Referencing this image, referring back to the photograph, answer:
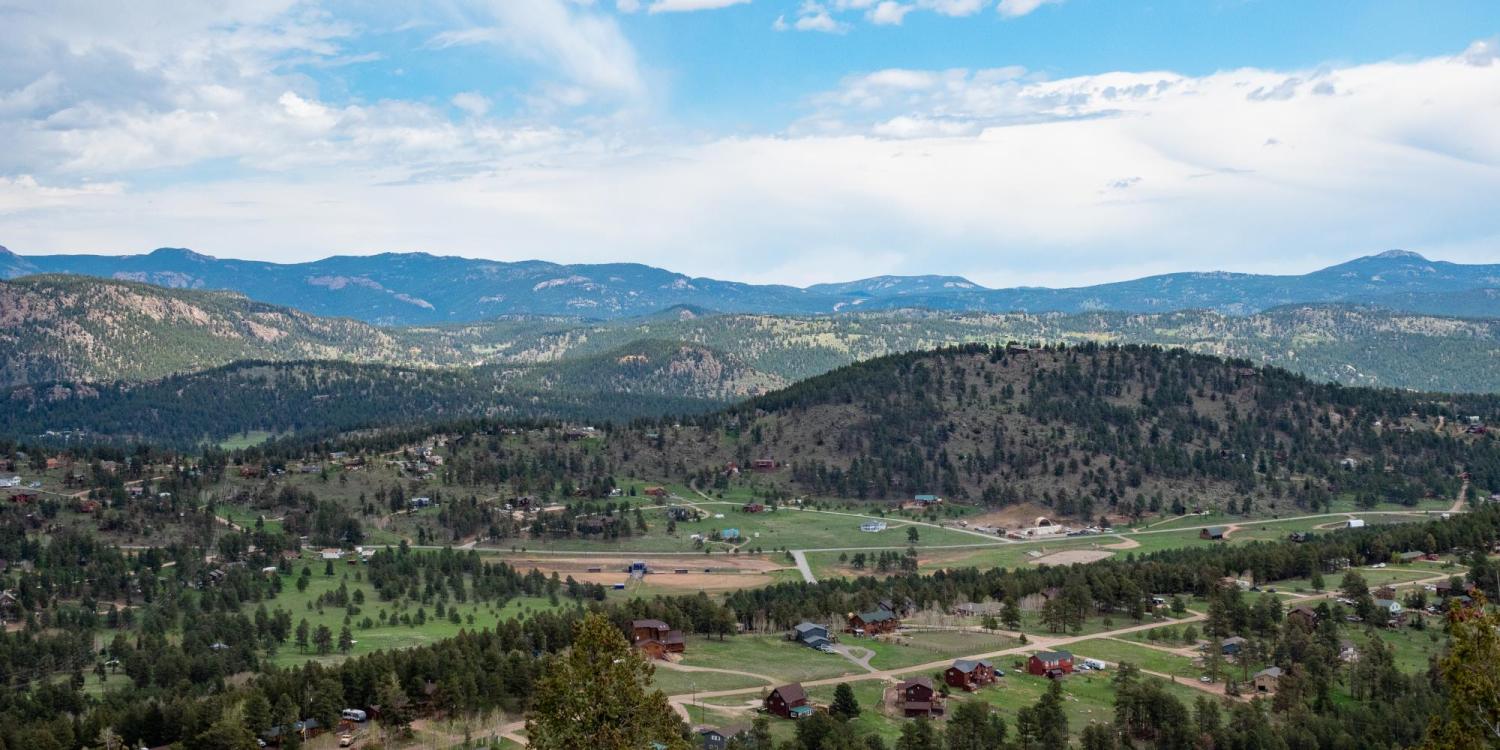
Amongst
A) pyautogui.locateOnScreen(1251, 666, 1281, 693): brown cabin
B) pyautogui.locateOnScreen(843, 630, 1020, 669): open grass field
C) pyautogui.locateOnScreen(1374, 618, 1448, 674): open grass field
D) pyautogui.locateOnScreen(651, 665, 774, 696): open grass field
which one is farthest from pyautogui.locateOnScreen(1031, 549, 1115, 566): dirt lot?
pyautogui.locateOnScreen(651, 665, 774, 696): open grass field

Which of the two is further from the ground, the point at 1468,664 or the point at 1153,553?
the point at 1468,664

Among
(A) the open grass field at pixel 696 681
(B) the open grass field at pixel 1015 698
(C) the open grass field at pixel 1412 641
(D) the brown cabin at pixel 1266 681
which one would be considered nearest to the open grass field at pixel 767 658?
(A) the open grass field at pixel 696 681

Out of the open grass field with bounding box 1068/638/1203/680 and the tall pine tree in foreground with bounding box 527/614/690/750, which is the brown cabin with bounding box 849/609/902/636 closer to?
the open grass field with bounding box 1068/638/1203/680

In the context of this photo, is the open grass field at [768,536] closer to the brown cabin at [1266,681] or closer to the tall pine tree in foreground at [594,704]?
the brown cabin at [1266,681]

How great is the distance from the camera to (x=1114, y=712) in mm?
89438

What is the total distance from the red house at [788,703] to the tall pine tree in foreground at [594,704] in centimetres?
4098

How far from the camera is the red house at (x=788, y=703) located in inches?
3383

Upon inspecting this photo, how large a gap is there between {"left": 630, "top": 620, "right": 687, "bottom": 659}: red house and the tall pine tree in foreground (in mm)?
60957

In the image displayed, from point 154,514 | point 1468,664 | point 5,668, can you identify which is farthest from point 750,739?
point 154,514

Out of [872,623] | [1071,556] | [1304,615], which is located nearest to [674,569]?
[872,623]

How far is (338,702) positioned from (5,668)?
39875mm

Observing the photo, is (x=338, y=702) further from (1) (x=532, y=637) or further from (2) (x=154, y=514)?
(2) (x=154, y=514)

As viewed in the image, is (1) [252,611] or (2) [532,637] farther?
(1) [252,611]

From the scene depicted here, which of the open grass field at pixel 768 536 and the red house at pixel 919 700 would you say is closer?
the red house at pixel 919 700
